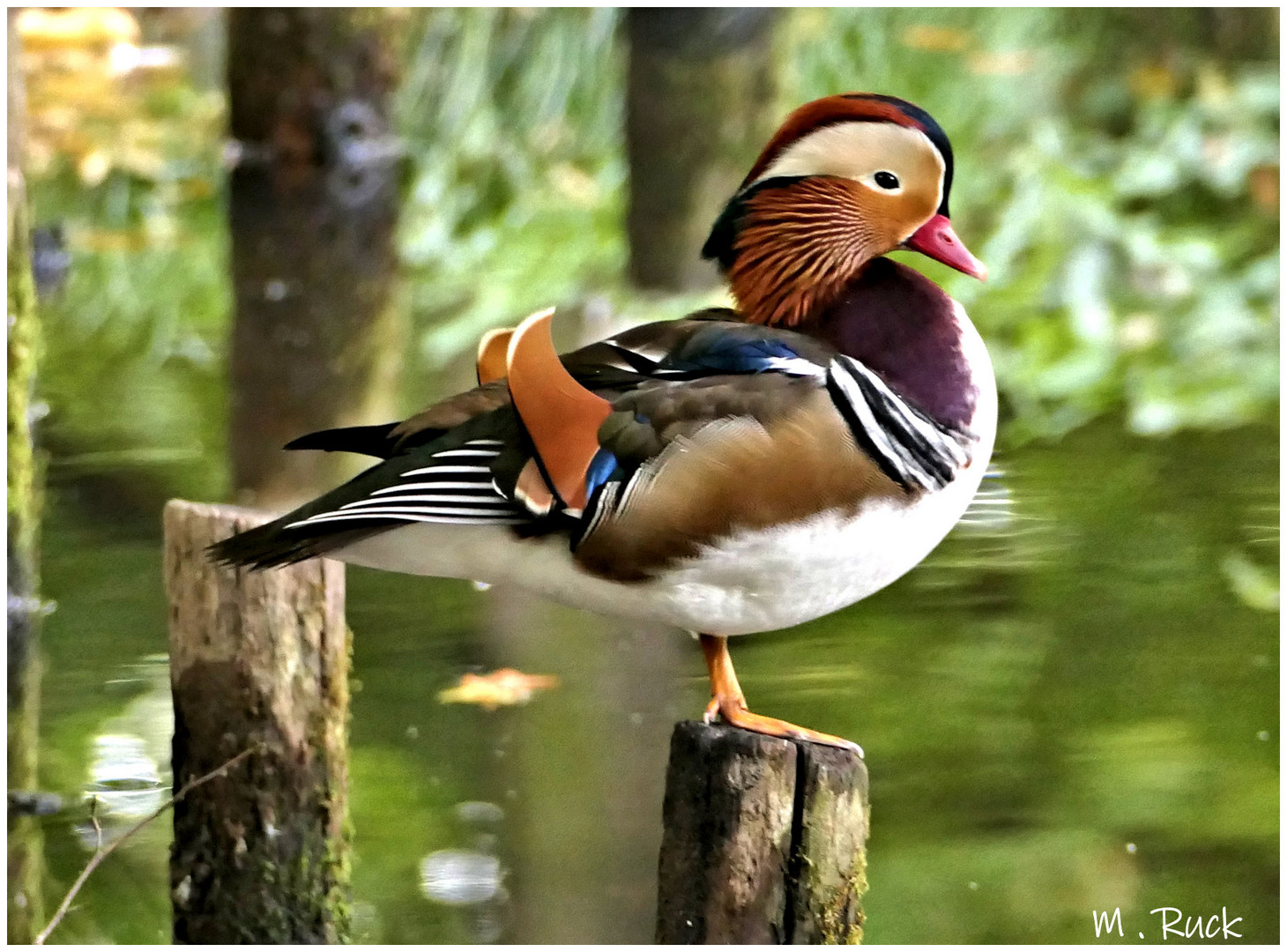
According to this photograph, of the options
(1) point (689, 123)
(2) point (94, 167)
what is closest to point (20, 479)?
(1) point (689, 123)

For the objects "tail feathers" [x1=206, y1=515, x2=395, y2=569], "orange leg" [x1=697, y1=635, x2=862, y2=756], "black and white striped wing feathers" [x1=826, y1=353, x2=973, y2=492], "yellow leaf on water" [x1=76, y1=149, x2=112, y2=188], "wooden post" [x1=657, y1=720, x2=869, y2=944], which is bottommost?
"wooden post" [x1=657, y1=720, x2=869, y2=944]

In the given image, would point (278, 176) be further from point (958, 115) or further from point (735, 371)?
point (735, 371)

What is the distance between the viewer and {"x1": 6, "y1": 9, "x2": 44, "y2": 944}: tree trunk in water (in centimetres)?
191

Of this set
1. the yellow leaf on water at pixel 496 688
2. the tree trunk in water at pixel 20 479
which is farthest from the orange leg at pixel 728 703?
the tree trunk in water at pixel 20 479

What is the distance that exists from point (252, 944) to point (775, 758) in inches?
26.5

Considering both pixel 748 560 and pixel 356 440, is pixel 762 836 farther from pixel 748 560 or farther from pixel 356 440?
pixel 356 440

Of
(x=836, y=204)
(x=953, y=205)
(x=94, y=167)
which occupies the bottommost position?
(x=836, y=204)

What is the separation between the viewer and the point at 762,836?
4.92ft

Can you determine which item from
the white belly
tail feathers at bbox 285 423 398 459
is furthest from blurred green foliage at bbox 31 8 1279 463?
the white belly

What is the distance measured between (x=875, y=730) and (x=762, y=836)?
2.52 ft

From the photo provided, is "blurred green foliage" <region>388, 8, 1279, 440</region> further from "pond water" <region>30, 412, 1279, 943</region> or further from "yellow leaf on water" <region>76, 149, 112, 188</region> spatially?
"yellow leaf on water" <region>76, 149, 112, 188</region>

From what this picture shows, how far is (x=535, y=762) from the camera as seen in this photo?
2172mm

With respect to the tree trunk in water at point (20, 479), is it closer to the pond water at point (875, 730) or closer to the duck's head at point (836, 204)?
the pond water at point (875, 730)

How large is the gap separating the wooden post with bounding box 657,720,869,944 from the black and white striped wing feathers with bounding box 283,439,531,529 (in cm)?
29
